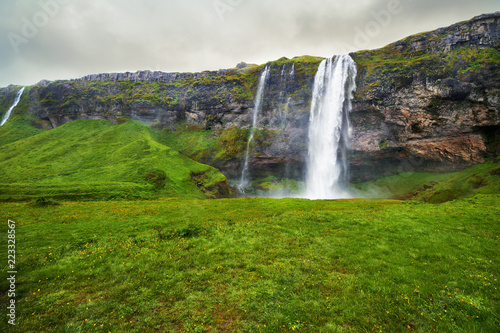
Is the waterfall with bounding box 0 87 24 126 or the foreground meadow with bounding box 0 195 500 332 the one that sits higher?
the waterfall with bounding box 0 87 24 126

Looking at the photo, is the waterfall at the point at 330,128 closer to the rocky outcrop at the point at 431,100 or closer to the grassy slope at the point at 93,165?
the rocky outcrop at the point at 431,100

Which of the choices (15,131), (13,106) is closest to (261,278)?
(15,131)

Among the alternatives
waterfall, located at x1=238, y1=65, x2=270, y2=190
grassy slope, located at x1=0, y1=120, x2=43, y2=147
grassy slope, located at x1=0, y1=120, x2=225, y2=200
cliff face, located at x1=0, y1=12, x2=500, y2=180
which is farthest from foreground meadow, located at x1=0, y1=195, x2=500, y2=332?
grassy slope, located at x1=0, y1=120, x2=43, y2=147

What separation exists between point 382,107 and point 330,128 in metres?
16.2

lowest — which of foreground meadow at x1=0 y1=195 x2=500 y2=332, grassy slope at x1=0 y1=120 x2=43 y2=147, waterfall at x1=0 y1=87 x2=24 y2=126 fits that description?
foreground meadow at x1=0 y1=195 x2=500 y2=332

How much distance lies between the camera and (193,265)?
11609mm

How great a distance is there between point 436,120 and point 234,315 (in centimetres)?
7506

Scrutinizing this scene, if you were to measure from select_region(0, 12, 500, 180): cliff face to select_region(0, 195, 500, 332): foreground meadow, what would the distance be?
5474cm

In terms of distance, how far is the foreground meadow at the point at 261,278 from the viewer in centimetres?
723

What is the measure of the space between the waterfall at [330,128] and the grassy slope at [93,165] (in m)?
31.8

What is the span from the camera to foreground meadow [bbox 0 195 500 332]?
723 centimetres

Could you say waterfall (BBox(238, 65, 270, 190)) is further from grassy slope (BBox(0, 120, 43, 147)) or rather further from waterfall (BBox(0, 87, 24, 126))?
waterfall (BBox(0, 87, 24, 126))

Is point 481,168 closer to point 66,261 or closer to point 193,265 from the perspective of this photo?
point 193,265

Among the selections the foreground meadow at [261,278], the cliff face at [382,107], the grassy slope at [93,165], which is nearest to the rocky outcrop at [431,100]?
the cliff face at [382,107]
